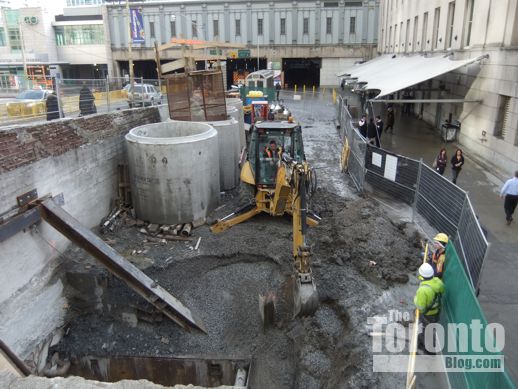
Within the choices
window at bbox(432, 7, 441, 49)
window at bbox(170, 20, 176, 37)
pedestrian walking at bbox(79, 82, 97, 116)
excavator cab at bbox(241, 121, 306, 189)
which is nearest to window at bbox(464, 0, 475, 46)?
window at bbox(432, 7, 441, 49)

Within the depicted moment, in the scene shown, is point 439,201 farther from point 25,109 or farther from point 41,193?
point 25,109

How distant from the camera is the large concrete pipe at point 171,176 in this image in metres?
11.5

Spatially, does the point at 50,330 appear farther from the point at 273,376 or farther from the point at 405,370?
the point at 405,370

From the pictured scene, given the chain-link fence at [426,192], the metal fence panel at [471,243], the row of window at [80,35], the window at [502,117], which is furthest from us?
the row of window at [80,35]

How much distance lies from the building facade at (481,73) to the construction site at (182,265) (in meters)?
6.43

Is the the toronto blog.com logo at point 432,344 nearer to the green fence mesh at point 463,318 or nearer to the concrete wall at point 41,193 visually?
the green fence mesh at point 463,318

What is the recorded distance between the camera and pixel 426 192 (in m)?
10.8

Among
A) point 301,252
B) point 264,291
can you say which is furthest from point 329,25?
point 301,252

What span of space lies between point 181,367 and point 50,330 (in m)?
3.05

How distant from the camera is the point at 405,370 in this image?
6109mm

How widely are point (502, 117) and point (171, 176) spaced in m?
12.7

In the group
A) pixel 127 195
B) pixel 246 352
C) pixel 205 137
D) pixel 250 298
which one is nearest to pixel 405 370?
pixel 246 352

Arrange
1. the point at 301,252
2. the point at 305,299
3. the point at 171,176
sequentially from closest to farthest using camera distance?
the point at 305,299 → the point at 301,252 → the point at 171,176

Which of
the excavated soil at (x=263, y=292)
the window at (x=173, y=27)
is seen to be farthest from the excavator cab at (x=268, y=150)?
the window at (x=173, y=27)
